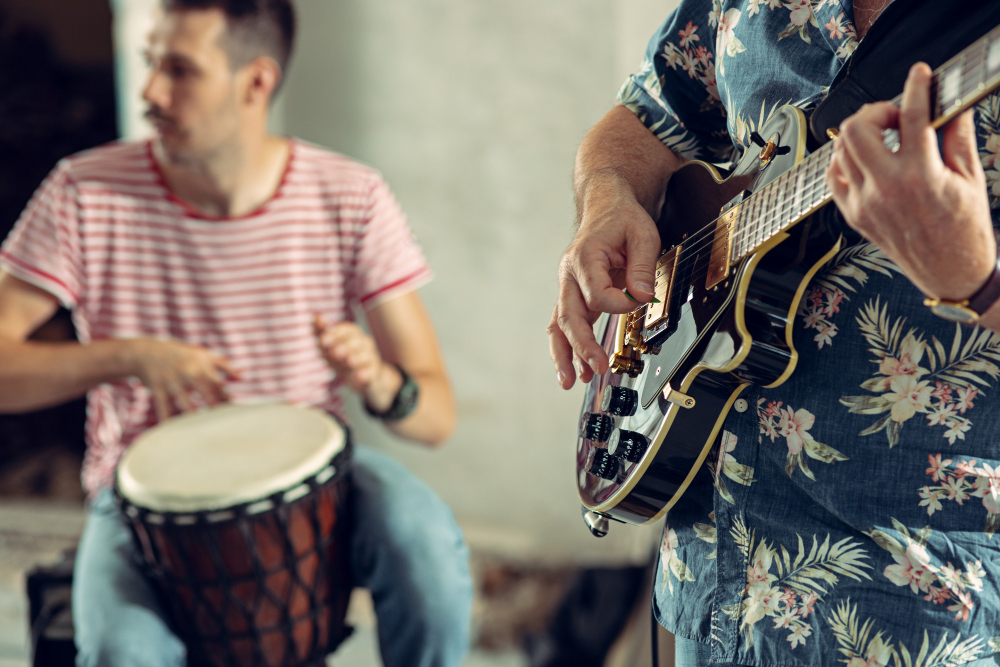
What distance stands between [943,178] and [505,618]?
2282 millimetres

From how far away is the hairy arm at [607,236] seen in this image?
914mm

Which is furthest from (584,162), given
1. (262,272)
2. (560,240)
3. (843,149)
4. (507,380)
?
(507,380)

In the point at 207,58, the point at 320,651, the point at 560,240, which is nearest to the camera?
the point at 320,651

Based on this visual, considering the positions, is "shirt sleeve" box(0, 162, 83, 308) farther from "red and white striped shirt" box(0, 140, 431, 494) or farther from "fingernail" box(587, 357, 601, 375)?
"fingernail" box(587, 357, 601, 375)

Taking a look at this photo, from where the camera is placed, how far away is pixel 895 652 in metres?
0.75

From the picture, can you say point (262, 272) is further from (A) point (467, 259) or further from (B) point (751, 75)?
(B) point (751, 75)

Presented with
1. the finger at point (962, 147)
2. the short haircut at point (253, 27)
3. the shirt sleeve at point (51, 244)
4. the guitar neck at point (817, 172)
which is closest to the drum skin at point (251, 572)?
Answer: the shirt sleeve at point (51, 244)

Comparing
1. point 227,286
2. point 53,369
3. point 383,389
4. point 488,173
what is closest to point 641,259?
point 383,389

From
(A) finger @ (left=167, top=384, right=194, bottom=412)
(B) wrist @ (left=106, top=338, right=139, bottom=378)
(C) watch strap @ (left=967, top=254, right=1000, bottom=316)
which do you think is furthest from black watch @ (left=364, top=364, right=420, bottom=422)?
(C) watch strap @ (left=967, top=254, right=1000, bottom=316)

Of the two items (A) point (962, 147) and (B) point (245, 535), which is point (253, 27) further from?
(A) point (962, 147)

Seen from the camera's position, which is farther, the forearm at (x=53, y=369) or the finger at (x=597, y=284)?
the forearm at (x=53, y=369)

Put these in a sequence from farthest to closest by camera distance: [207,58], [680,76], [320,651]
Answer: [207,58], [320,651], [680,76]

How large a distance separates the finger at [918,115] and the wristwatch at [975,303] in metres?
0.11

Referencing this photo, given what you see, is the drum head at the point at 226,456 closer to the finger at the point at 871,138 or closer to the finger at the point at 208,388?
the finger at the point at 208,388
